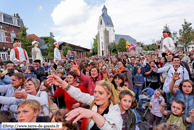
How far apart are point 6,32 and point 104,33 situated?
36846 millimetres

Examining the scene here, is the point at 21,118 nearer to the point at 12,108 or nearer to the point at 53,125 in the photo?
the point at 12,108

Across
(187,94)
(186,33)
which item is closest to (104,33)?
(186,33)

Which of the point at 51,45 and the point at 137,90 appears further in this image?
the point at 51,45

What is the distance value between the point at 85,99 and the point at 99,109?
40cm

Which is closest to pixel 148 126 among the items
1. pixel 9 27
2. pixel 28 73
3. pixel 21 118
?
pixel 21 118

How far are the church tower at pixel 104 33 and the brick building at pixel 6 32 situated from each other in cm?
3326

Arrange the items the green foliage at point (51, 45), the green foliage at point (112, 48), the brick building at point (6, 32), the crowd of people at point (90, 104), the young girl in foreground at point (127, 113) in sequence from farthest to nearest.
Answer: the green foliage at point (112, 48) → the green foliage at point (51, 45) → the brick building at point (6, 32) → the young girl in foreground at point (127, 113) → the crowd of people at point (90, 104)

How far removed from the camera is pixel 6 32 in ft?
68.4

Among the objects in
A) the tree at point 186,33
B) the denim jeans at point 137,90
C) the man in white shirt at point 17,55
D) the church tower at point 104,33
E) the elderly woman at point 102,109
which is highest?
the church tower at point 104,33

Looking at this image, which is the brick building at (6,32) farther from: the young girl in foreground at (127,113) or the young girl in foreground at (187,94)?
the young girl in foreground at (187,94)

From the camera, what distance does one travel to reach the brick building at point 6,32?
63.0ft

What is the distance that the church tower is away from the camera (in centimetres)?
5019

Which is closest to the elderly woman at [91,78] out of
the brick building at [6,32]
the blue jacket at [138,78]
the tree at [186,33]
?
the blue jacket at [138,78]

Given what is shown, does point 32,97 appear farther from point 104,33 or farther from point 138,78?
point 104,33
